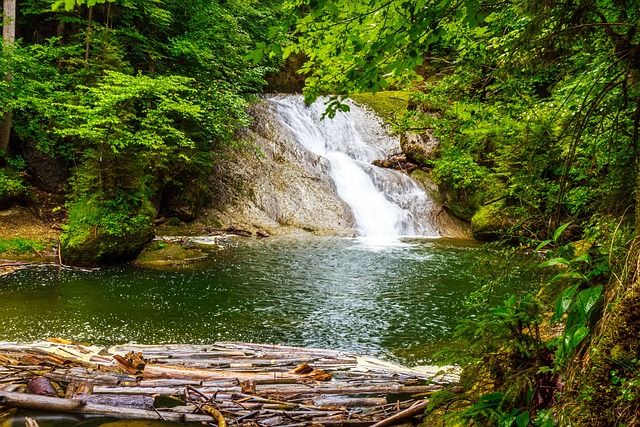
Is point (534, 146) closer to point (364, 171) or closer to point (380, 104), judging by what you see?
point (364, 171)

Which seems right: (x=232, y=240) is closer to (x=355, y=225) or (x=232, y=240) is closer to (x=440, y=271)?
(x=355, y=225)

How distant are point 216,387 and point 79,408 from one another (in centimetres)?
131

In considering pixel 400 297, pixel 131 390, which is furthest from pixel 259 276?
pixel 131 390

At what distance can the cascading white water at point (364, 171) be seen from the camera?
70.8 ft

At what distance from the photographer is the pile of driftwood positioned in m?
4.19

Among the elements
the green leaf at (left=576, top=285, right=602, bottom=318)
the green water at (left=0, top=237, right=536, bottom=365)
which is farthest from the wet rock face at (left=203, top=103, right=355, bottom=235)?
the green leaf at (left=576, top=285, right=602, bottom=318)

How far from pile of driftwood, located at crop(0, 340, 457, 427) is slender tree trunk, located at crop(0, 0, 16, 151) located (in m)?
11.8

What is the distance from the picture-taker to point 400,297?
10266 millimetres

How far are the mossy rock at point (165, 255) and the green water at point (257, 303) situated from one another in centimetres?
64

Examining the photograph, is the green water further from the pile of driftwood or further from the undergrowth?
the undergrowth

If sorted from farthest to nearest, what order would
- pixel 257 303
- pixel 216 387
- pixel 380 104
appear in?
1. pixel 380 104
2. pixel 257 303
3. pixel 216 387

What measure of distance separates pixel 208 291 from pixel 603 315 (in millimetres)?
9397

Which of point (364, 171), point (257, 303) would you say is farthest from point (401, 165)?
point (257, 303)

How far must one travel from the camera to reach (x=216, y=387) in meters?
4.71
